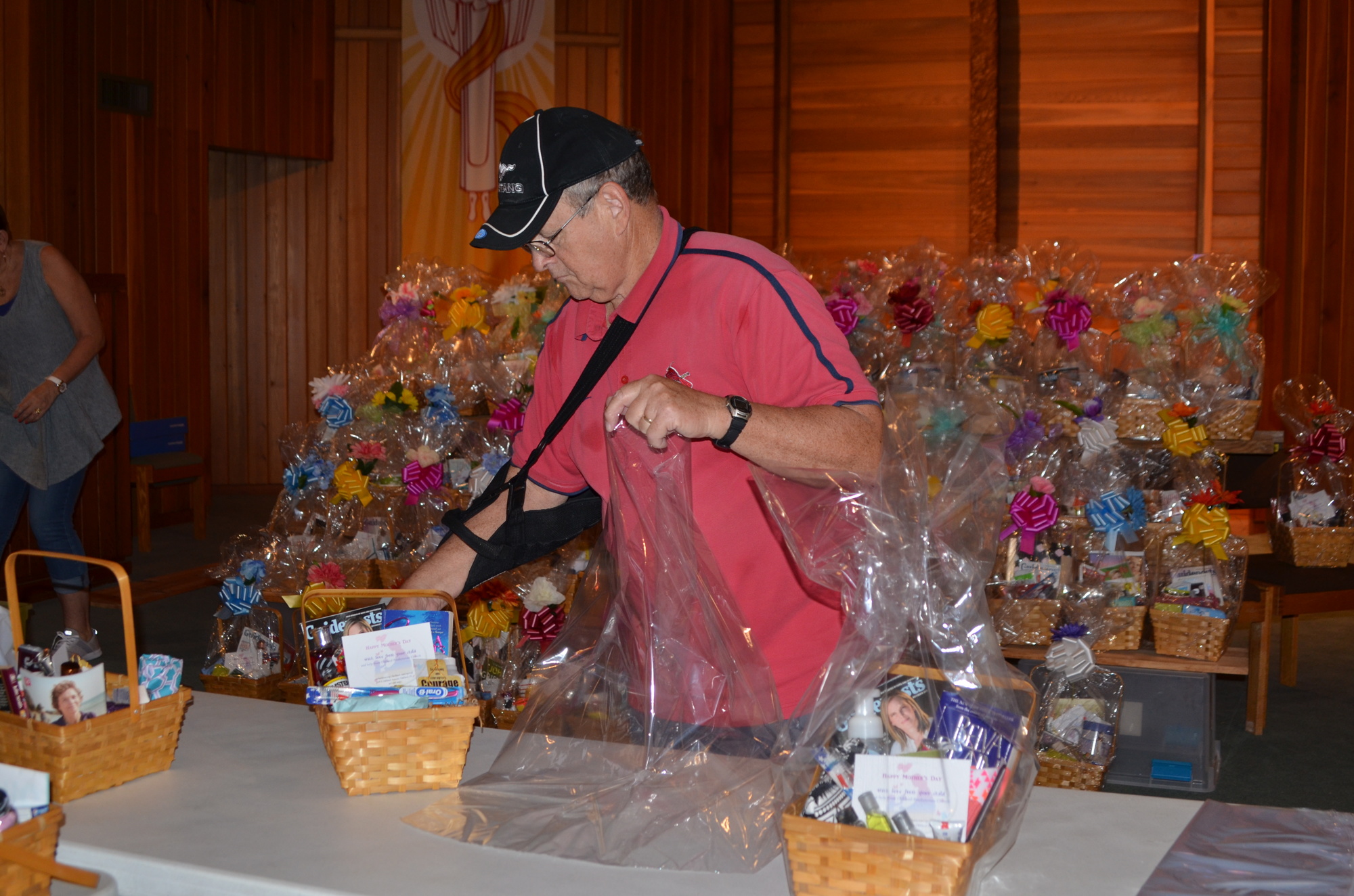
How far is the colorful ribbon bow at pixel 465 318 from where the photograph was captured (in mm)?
3773

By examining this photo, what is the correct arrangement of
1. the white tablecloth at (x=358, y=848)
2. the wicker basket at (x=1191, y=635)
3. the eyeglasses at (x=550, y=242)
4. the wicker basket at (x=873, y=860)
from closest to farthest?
the wicker basket at (x=873, y=860) → the white tablecloth at (x=358, y=848) → the eyeglasses at (x=550, y=242) → the wicker basket at (x=1191, y=635)

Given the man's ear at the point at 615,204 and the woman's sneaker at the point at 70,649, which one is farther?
the man's ear at the point at 615,204

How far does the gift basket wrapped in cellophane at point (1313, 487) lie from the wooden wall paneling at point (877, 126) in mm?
2951

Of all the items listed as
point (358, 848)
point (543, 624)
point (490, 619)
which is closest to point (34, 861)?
point (358, 848)

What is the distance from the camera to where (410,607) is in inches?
76.7

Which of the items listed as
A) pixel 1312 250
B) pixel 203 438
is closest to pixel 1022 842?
pixel 1312 250

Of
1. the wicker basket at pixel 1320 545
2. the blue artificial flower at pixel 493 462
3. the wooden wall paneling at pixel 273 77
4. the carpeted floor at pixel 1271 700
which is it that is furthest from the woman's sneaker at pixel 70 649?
the wooden wall paneling at pixel 273 77

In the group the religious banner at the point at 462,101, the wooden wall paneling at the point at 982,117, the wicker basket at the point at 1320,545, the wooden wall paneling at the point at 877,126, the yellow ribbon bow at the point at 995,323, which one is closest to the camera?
the yellow ribbon bow at the point at 995,323

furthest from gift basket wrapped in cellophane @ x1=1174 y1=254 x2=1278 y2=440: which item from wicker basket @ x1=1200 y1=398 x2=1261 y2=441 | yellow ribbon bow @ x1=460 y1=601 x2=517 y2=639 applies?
yellow ribbon bow @ x1=460 y1=601 x2=517 y2=639

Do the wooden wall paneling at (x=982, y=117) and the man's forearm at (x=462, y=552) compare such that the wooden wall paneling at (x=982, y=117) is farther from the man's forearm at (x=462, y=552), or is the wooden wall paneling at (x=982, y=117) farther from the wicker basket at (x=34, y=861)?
the wicker basket at (x=34, y=861)

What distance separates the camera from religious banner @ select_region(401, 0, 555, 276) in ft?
25.6

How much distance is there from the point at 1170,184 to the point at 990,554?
6.23 meters

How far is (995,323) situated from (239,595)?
234cm

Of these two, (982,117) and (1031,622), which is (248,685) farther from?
(982,117)
